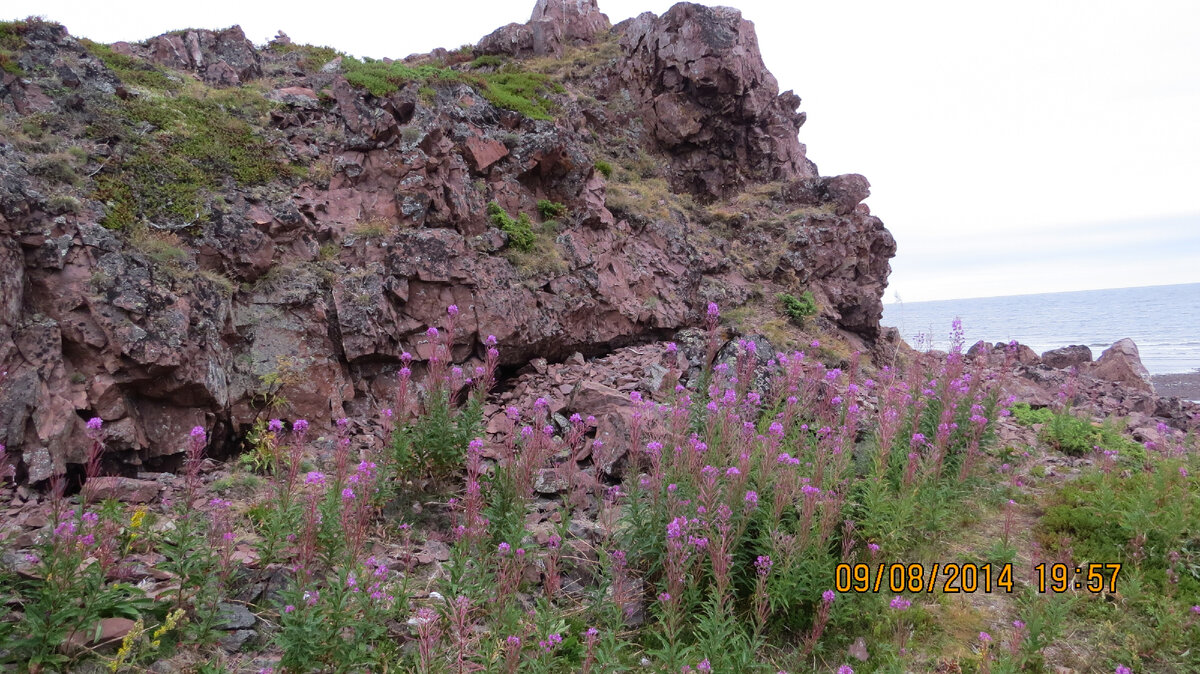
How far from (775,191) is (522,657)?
1380 cm

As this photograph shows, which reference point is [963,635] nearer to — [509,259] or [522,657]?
[522,657]

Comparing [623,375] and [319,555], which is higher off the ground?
[623,375]

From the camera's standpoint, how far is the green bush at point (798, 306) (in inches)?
499

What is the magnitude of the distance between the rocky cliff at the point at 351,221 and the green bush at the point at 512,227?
0.16 feet

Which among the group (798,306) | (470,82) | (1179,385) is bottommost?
(1179,385)

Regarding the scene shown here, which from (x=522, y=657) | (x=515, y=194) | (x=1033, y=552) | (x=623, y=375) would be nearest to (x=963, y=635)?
(x=1033, y=552)

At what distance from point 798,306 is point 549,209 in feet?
19.3

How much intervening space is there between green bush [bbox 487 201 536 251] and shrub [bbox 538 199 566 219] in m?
0.92

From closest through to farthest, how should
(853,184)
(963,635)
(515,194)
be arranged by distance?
(963,635), (515,194), (853,184)

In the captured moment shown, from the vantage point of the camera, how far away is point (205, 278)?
725 centimetres

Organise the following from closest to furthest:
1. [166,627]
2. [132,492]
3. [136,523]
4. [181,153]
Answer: [166,627], [136,523], [132,492], [181,153]

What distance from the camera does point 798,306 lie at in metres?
12.7
